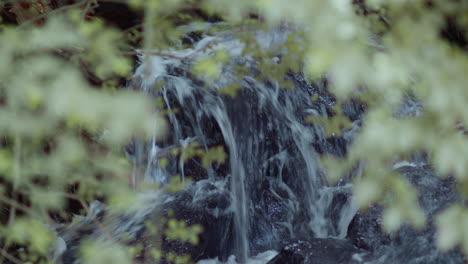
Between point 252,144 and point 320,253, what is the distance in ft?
4.69

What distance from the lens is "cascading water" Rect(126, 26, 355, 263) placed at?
152 inches

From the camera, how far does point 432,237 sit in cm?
250

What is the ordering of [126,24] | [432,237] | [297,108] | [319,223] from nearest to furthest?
1. [432,237]
2. [319,223]
3. [297,108]
4. [126,24]

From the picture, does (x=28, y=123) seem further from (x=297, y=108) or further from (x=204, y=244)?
(x=297, y=108)

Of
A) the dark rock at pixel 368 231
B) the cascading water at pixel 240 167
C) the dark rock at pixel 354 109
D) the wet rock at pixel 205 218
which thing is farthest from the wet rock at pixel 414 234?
the dark rock at pixel 354 109

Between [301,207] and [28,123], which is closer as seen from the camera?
[28,123]

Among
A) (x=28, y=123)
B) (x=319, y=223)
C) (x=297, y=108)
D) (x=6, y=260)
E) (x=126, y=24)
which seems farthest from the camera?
(x=126, y=24)

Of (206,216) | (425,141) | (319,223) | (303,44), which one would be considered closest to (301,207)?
(319,223)

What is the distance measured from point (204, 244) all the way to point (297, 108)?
5.42ft

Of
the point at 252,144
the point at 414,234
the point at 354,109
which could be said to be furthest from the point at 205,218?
the point at 354,109

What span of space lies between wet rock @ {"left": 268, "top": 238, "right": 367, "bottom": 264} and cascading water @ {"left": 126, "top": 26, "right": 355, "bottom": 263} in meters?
0.79

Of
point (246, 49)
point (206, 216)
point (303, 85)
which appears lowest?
point (206, 216)

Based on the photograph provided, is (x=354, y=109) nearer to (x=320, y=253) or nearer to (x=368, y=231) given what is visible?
(x=368, y=231)

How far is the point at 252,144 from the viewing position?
4.01 metres
